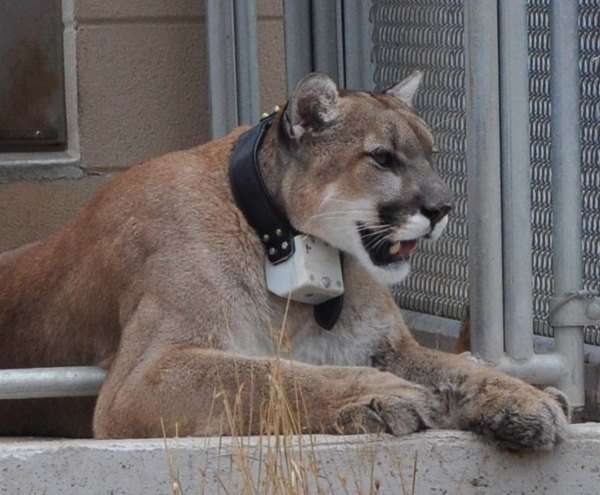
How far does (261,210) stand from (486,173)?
2.15 ft

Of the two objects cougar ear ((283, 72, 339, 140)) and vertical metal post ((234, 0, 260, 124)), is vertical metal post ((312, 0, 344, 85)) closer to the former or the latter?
vertical metal post ((234, 0, 260, 124))

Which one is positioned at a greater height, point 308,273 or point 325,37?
point 325,37

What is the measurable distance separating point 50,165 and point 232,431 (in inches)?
125

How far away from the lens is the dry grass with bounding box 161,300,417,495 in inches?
152

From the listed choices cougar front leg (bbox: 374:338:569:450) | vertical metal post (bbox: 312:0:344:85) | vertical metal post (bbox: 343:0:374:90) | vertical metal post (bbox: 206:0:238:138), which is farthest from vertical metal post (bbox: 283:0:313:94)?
cougar front leg (bbox: 374:338:569:450)

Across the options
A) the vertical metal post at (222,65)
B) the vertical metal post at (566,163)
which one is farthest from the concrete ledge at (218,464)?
the vertical metal post at (222,65)

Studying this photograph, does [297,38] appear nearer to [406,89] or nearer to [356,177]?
[406,89]

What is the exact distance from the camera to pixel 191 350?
453 centimetres

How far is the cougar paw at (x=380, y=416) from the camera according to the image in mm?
4141

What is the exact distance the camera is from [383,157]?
4863 millimetres

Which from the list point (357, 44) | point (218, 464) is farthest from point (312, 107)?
point (357, 44)

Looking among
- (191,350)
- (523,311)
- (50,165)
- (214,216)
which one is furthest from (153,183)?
(50,165)

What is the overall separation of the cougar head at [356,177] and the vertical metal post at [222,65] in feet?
5.46

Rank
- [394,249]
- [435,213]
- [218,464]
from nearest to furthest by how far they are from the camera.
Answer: [218,464], [435,213], [394,249]
